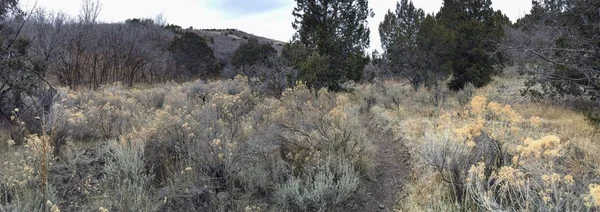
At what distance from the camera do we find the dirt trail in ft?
16.7

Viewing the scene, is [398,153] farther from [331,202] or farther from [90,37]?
[90,37]

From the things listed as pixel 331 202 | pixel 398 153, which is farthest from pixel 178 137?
pixel 398 153

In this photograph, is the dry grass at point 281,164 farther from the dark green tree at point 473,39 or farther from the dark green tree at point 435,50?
the dark green tree at point 473,39

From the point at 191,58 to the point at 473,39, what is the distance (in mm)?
17742

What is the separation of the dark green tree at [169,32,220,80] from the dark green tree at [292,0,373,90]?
1109 cm

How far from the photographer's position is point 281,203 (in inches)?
187

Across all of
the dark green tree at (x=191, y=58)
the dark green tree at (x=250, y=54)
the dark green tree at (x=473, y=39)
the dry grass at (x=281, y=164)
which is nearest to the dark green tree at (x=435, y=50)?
the dark green tree at (x=473, y=39)

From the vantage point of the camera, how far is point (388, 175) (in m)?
6.04

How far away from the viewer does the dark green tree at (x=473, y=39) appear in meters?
16.7

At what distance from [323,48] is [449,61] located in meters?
5.28

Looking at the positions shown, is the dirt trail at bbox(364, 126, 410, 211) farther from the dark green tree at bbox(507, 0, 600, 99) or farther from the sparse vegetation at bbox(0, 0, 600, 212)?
the dark green tree at bbox(507, 0, 600, 99)

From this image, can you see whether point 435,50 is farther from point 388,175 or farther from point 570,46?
point 388,175

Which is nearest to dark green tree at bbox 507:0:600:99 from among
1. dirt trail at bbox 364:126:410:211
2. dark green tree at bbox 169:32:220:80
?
dirt trail at bbox 364:126:410:211

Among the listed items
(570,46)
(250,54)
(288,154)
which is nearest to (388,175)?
(288,154)
